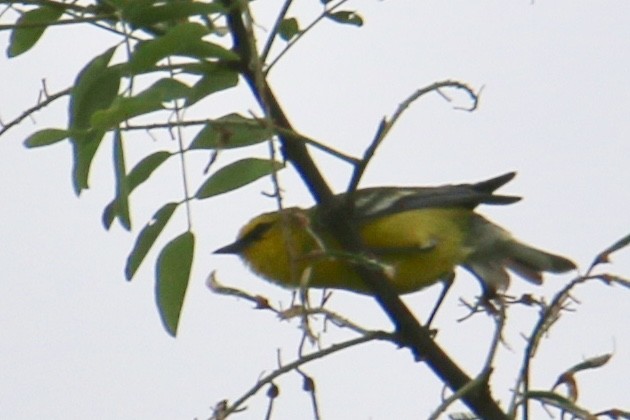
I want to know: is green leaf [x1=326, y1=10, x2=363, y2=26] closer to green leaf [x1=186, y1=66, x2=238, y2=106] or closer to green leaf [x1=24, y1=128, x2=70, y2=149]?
green leaf [x1=186, y1=66, x2=238, y2=106]

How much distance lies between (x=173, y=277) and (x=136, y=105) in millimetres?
319

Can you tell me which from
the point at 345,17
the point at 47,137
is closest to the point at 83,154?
the point at 47,137

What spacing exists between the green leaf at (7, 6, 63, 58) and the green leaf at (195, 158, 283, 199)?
1.16 ft

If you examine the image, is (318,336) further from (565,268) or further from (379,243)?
(565,268)

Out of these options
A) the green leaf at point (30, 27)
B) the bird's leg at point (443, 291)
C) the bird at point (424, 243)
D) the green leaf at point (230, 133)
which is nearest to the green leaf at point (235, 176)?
the green leaf at point (230, 133)

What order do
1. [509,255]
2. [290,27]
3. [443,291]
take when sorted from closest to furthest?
[290,27] → [443,291] → [509,255]

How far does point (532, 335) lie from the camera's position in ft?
6.06

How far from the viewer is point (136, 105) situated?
161 centimetres

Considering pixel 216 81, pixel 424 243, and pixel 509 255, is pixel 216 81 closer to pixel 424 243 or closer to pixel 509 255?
pixel 424 243

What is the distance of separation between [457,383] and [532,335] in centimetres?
24

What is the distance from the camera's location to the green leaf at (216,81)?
1.79 metres

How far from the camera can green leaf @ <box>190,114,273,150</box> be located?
69.4 inches

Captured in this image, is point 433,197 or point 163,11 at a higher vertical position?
point 433,197

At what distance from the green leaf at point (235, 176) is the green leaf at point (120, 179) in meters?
0.24
